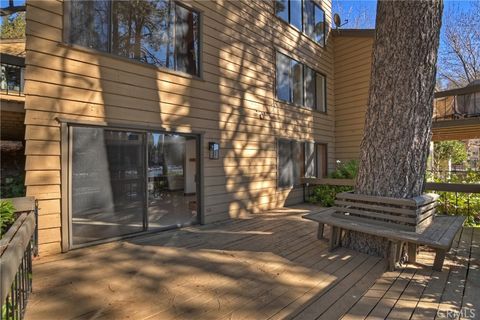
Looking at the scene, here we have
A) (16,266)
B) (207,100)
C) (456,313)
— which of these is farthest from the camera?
(207,100)

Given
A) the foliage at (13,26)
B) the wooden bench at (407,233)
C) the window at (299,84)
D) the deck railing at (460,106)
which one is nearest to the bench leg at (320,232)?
the wooden bench at (407,233)

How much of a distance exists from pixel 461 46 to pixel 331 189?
14.7 m

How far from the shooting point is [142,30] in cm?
475

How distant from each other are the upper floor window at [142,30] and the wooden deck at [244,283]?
289 centimetres

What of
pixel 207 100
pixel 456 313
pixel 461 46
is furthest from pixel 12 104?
pixel 461 46

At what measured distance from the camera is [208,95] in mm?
5637

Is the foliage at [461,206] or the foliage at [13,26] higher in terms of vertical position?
the foliage at [13,26]

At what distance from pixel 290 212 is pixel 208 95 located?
10.5ft

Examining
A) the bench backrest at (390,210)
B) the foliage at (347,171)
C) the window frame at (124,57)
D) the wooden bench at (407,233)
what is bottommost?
the wooden bench at (407,233)

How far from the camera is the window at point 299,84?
761cm

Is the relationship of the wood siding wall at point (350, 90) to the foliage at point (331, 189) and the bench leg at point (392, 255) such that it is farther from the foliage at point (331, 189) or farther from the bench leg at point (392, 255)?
the bench leg at point (392, 255)

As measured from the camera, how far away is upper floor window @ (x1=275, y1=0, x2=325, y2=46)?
25.8ft

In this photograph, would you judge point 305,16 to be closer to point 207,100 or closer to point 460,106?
point 207,100

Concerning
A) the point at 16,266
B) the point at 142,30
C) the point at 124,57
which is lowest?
the point at 16,266
